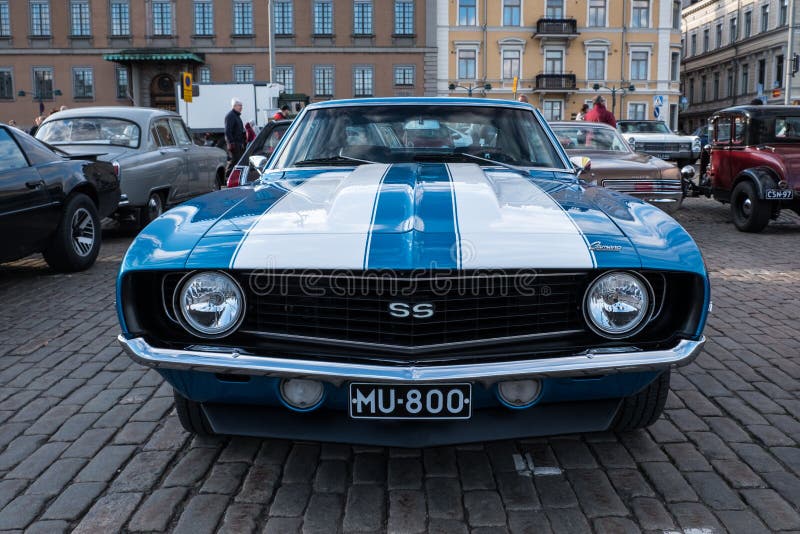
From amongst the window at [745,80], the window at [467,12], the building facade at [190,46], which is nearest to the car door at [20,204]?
the building facade at [190,46]

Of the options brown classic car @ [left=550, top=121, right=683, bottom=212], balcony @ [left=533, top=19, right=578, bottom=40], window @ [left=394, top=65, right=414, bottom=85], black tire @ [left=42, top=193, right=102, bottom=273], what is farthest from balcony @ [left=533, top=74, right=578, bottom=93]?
black tire @ [left=42, top=193, right=102, bottom=273]

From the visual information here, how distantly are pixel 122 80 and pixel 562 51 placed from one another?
27.6m

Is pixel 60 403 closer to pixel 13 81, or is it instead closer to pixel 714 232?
pixel 714 232

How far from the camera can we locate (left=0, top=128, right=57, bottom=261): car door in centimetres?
650

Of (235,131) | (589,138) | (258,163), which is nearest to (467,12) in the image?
(235,131)

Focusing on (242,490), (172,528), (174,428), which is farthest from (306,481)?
(174,428)

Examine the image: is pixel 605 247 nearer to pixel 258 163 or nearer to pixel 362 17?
pixel 258 163

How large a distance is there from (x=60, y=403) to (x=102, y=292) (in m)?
2.93

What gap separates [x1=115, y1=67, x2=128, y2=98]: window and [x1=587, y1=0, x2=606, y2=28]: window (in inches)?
1156

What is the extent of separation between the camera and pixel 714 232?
1091 centimetres

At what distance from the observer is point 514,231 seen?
281cm

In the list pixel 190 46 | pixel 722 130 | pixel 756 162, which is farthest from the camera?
pixel 190 46

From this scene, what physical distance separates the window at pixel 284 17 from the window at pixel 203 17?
3.89 meters

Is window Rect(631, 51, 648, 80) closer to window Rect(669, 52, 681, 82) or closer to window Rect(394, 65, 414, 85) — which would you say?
window Rect(669, 52, 681, 82)
